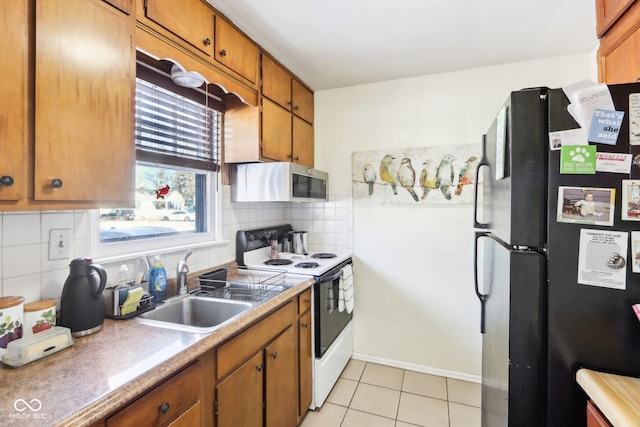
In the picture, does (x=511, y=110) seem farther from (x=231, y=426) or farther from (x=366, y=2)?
(x=231, y=426)

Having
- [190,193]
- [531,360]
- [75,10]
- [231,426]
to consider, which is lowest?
[231,426]

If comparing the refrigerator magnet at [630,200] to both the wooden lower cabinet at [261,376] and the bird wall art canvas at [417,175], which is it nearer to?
the wooden lower cabinet at [261,376]

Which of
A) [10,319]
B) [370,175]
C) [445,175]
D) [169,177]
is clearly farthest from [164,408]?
[445,175]

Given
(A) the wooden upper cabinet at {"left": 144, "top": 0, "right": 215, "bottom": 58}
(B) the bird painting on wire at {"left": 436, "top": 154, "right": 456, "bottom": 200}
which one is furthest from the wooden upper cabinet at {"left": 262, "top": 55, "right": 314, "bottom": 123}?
(B) the bird painting on wire at {"left": 436, "top": 154, "right": 456, "bottom": 200}

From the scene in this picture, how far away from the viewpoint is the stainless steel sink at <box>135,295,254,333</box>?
146 centimetres

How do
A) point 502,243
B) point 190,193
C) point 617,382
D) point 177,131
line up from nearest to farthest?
point 617,382, point 502,243, point 177,131, point 190,193

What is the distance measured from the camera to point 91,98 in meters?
1.03

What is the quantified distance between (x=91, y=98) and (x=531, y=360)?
1.70 metres

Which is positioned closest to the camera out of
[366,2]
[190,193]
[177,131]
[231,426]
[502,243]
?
[502,243]

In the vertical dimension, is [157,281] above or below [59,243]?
below

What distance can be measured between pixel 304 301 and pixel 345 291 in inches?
23.2

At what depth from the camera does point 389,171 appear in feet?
8.55

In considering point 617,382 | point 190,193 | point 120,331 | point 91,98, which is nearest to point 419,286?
point 617,382

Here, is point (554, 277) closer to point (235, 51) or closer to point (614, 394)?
point (614, 394)
